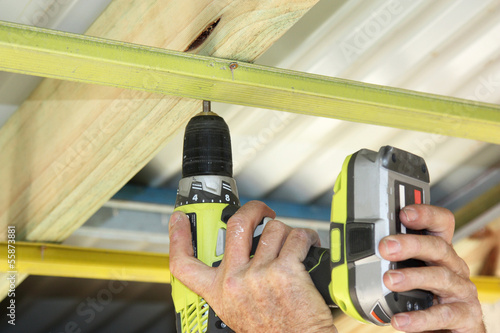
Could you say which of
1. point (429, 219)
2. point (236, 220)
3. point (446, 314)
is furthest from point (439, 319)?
point (236, 220)

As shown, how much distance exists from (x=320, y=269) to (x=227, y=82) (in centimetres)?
33

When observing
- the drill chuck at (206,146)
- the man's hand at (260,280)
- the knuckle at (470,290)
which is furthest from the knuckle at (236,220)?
the knuckle at (470,290)

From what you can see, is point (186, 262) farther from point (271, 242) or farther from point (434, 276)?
point (434, 276)

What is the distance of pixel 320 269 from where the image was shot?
0.87m

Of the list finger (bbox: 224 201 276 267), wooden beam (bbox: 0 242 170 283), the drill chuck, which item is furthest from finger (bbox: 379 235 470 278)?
wooden beam (bbox: 0 242 170 283)

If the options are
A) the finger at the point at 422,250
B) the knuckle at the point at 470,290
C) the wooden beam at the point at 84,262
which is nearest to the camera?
the finger at the point at 422,250

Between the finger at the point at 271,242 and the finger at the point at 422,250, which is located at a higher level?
the finger at the point at 271,242

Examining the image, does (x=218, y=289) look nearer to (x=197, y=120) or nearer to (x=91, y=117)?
(x=197, y=120)

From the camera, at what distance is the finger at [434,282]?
739mm

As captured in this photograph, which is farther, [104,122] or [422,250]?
[104,122]

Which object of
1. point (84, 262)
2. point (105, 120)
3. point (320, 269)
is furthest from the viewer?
point (84, 262)

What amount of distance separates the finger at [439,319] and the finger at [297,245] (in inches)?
7.4

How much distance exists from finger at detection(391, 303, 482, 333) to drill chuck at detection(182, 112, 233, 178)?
42cm

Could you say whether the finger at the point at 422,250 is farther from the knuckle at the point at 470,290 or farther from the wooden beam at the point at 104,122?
the wooden beam at the point at 104,122
